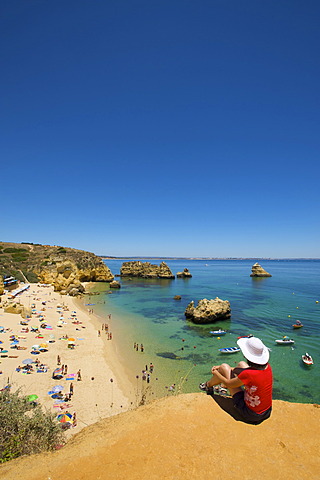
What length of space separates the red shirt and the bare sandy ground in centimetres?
44

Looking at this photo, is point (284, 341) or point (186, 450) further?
point (284, 341)

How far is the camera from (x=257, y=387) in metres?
5.07

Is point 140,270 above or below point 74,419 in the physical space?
above

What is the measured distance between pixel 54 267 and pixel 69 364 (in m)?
49.0

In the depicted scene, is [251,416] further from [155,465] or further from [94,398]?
[94,398]

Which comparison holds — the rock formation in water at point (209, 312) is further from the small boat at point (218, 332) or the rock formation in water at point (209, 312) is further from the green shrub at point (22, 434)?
the green shrub at point (22, 434)

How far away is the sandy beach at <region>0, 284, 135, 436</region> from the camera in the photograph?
47.3ft

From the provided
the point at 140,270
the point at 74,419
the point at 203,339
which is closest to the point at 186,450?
the point at 74,419

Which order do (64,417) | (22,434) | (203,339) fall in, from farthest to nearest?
(203,339), (64,417), (22,434)

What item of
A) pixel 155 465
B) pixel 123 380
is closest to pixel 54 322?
pixel 123 380

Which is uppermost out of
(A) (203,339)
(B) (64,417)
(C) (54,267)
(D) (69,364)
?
(C) (54,267)

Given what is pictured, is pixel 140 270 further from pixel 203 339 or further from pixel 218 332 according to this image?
pixel 203 339

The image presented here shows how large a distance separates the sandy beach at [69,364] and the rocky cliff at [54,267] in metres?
24.1

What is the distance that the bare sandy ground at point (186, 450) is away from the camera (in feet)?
13.4
